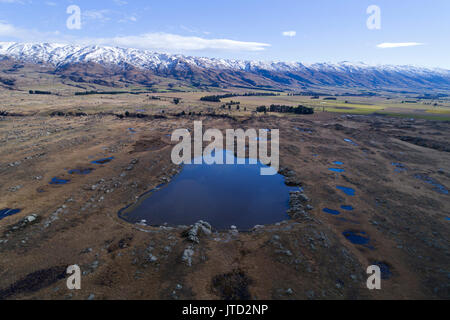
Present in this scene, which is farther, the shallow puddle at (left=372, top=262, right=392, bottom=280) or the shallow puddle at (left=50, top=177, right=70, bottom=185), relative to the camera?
the shallow puddle at (left=50, top=177, right=70, bottom=185)

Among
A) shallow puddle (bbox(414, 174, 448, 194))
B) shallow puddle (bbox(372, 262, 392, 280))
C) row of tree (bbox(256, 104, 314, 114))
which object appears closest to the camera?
shallow puddle (bbox(372, 262, 392, 280))

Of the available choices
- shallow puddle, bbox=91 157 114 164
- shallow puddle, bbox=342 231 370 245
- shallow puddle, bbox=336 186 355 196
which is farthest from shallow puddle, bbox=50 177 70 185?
shallow puddle, bbox=336 186 355 196

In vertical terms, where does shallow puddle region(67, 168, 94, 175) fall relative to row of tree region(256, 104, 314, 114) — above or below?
below

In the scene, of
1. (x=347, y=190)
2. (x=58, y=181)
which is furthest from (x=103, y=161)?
(x=347, y=190)

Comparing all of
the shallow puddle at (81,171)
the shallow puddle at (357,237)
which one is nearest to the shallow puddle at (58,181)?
the shallow puddle at (81,171)

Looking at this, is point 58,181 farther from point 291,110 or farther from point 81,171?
point 291,110

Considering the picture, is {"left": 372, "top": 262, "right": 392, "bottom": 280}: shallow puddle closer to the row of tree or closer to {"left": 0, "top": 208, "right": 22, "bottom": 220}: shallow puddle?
{"left": 0, "top": 208, "right": 22, "bottom": 220}: shallow puddle

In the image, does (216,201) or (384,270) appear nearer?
(384,270)

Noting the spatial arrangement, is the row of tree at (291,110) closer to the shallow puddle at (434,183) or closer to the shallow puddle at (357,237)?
the shallow puddle at (434,183)
